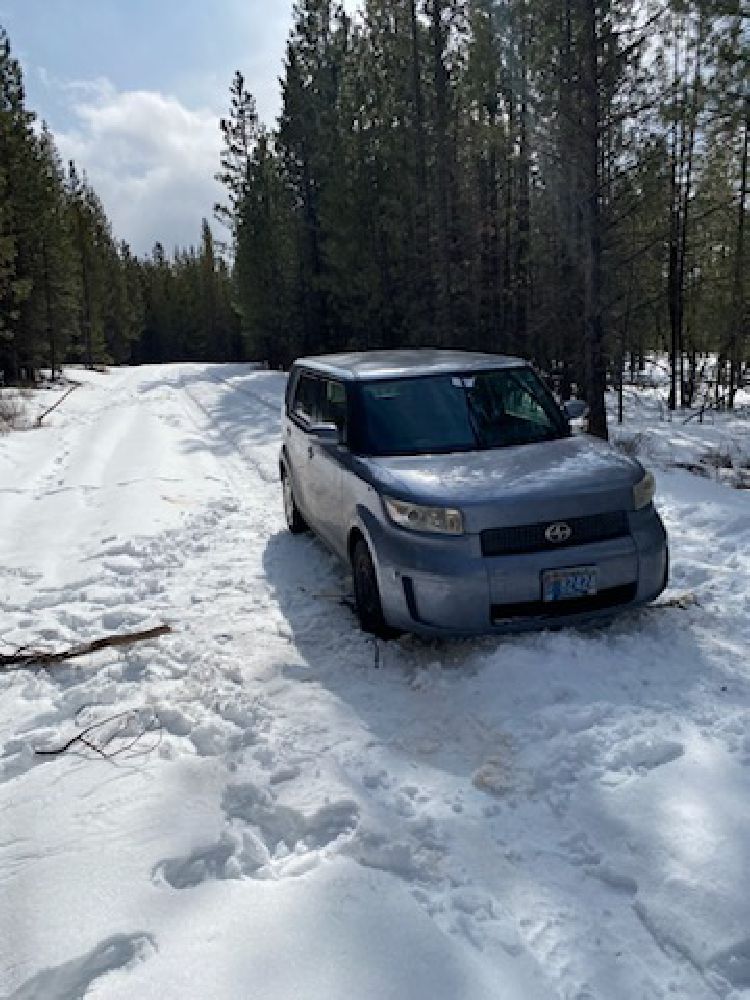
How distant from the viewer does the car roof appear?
5.86 metres

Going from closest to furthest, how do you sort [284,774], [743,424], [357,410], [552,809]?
1. [552,809]
2. [284,774]
3. [357,410]
4. [743,424]

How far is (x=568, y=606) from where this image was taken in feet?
14.4

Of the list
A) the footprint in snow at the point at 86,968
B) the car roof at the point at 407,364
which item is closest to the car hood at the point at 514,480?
the car roof at the point at 407,364

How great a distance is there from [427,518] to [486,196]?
23.9m

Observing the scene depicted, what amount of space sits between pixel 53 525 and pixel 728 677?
23.3 feet

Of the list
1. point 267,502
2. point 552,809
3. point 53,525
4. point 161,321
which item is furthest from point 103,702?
point 161,321

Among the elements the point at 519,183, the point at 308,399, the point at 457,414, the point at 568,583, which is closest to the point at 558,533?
the point at 568,583

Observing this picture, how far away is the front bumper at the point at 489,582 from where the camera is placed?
426 centimetres

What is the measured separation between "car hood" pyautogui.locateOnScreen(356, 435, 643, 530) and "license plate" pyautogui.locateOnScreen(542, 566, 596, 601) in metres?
0.33

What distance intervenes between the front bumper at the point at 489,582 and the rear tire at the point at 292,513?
3.09 m

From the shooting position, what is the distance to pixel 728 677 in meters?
4.12

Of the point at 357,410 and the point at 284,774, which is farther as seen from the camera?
the point at 357,410

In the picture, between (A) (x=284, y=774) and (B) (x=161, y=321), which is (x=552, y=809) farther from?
(B) (x=161, y=321)

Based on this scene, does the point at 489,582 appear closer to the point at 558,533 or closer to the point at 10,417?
the point at 558,533
